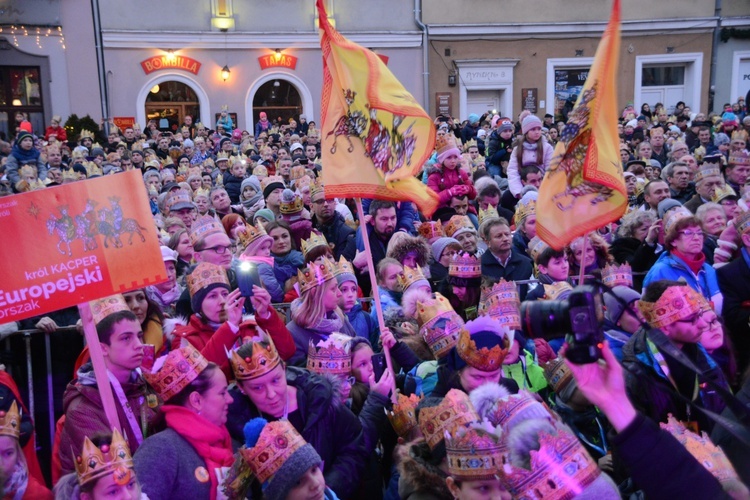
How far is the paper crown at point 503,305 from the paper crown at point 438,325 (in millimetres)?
256

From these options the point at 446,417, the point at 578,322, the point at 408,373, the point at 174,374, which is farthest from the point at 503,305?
the point at 578,322

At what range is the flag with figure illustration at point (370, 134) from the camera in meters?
5.02

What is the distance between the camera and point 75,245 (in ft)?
11.8

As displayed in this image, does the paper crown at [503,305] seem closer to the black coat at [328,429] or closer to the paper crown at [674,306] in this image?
the paper crown at [674,306]

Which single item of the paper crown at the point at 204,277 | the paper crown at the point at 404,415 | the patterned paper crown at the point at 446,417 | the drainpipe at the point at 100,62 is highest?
the drainpipe at the point at 100,62

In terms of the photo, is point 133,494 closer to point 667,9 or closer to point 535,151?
point 535,151

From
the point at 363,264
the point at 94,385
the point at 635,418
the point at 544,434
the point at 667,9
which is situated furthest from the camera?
the point at 667,9

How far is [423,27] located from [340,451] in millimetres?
22639

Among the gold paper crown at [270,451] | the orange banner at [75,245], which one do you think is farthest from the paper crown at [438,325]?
the orange banner at [75,245]

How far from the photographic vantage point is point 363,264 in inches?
262

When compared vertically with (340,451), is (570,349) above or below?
above

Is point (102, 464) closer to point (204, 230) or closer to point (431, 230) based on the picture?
point (204, 230)

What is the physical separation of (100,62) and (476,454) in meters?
22.5

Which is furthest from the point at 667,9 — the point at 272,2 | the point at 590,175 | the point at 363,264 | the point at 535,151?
the point at 590,175
